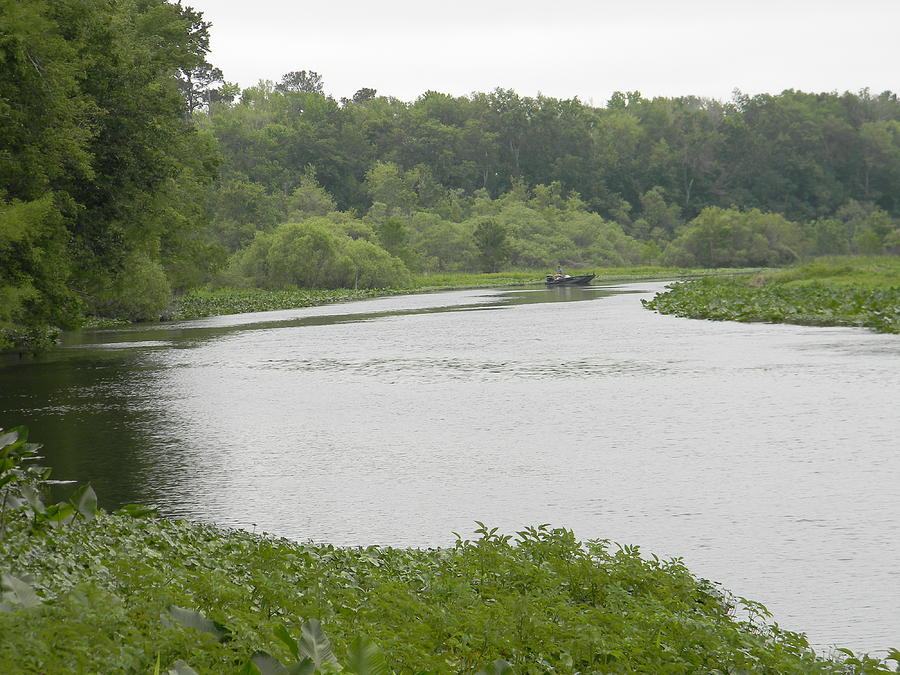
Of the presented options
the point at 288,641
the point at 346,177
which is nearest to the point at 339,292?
the point at 346,177

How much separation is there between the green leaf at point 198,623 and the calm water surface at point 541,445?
431cm

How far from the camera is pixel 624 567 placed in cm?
827

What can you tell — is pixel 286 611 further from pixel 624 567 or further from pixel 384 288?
pixel 384 288

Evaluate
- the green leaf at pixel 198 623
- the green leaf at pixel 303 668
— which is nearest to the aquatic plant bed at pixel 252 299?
the green leaf at pixel 198 623

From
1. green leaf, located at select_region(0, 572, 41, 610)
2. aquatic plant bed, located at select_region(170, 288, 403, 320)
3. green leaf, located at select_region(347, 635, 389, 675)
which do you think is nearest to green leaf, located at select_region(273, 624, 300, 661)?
green leaf, located at select_region(347, 635, 389, 675)

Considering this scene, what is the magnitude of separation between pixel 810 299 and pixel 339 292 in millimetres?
39183

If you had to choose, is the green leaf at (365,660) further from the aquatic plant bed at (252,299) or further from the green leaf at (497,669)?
the aquatic plant bed at (252,299)

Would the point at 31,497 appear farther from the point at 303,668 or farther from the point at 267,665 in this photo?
the point at 303,668

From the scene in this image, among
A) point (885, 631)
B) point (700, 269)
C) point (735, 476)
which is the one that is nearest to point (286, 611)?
point (885, 631)

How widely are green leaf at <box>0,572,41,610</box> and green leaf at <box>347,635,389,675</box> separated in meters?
1.74

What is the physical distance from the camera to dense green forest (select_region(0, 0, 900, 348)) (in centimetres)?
2331

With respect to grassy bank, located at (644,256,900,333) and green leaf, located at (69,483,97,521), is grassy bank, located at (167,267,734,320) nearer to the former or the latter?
grassy bank, located at (644,256,900,333)

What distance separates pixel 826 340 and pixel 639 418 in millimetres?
15479

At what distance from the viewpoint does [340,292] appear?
246 ft
